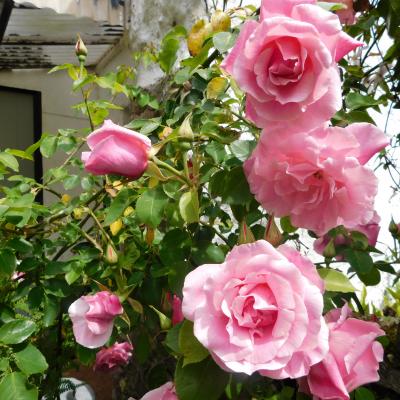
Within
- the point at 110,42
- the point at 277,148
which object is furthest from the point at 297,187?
the point at 110,42

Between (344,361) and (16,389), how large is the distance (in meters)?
0.45

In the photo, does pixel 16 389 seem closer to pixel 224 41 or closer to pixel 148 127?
pixel 148 127

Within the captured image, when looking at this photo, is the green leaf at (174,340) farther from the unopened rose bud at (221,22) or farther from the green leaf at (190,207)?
the unopened rose bud at (221,22)

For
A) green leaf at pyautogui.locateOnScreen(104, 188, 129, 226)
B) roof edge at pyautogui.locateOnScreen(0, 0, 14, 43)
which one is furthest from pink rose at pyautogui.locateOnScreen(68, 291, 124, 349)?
roof edge at pyautogui.locateOnScreen(0, 0, 14, 43)

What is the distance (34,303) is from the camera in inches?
36.4

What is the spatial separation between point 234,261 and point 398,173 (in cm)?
189

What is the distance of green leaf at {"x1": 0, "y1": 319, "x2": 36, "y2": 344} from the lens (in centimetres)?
70

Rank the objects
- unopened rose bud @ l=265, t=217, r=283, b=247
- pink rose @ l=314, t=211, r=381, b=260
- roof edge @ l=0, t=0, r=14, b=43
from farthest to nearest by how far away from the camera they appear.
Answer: roof edge @ l=0, t=0, r=14, b=43 → pink rose @ l=314, t=211, r=381, b=260 → unopened rose bud @ l=265, t=217, r=283, b=247

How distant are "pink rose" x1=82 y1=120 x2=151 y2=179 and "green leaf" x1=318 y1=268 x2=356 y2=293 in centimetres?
24

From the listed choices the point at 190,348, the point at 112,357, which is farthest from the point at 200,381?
the point at 112,357

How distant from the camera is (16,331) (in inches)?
28.4

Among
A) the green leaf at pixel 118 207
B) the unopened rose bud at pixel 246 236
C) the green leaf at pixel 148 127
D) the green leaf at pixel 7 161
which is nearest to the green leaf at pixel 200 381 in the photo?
the unopened rose bud at pixel 246 236

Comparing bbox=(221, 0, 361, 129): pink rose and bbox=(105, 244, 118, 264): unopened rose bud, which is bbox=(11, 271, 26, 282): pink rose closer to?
bbox=(105, 244, 118, 264): unopened rose bud

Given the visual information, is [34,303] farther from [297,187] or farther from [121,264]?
[297,187]
